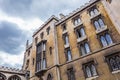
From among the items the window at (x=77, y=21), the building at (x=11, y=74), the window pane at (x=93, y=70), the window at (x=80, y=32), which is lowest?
the window pane at (x=93, y=70)

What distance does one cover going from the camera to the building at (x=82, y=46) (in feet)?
61.2

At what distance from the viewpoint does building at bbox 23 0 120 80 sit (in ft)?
61.2

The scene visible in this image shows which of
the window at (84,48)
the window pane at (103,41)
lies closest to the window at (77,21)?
the window at (84,48)

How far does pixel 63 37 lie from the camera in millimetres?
26719

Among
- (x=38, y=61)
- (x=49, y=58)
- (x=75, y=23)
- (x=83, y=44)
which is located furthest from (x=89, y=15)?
(x=38, y=61)

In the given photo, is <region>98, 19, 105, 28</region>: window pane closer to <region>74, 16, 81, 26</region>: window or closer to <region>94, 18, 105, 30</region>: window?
<region>94, 18, 105, 30</region>: window

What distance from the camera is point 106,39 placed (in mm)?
20422

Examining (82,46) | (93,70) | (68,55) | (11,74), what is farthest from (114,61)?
(11,74)

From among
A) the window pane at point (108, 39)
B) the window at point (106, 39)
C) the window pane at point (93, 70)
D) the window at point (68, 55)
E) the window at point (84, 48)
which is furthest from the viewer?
the window at point (68, 55)

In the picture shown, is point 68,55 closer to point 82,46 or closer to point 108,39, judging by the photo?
point 82,46

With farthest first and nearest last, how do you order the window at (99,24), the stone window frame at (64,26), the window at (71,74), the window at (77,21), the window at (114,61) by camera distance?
the stone window frame at (64,26)
the window at (77,21)
the window at (99,24)
the window at (71,74)
the window at (114,61)

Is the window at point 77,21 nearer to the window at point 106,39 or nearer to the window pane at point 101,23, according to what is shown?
the window pane at point 101,23

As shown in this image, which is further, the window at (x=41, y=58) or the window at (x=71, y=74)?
the window at (x=41, y=58)

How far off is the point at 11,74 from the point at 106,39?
74.8 ft
